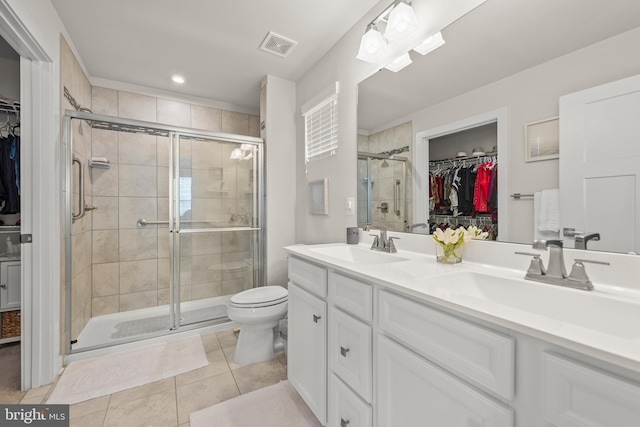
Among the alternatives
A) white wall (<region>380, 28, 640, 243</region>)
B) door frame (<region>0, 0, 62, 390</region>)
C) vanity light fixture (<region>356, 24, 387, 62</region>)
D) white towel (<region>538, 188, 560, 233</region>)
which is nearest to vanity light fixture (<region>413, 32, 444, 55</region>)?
vanity light fixture (<region>356, 24, 387, 62</region>)

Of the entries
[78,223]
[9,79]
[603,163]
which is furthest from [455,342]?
[9,79]

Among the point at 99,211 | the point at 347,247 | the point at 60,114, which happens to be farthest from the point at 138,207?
the point at 347,247

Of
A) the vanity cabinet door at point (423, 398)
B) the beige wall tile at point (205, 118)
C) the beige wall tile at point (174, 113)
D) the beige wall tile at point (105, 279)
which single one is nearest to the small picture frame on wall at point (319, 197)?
the vanity cabinet door at point (423, 398)

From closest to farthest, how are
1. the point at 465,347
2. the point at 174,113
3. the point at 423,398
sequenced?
1. the point at 465,347
2. the point at 423,398
3. the point at 174,113

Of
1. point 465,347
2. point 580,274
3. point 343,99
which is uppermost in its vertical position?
point 343,99

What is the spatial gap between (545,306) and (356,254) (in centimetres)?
101

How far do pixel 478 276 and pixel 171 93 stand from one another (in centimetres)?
333

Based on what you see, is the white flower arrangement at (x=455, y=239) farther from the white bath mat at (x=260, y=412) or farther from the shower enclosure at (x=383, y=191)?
the white bath mat at (x=260, y=412)

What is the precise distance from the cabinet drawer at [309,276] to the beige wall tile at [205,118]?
2305mm

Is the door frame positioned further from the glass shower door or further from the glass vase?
the glass vase

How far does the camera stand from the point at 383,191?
70.9 inches

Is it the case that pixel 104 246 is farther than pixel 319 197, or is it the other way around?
pixel 104 246

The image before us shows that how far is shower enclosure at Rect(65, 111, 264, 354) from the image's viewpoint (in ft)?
8.23

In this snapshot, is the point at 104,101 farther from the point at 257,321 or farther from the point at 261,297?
the point at 257,321
